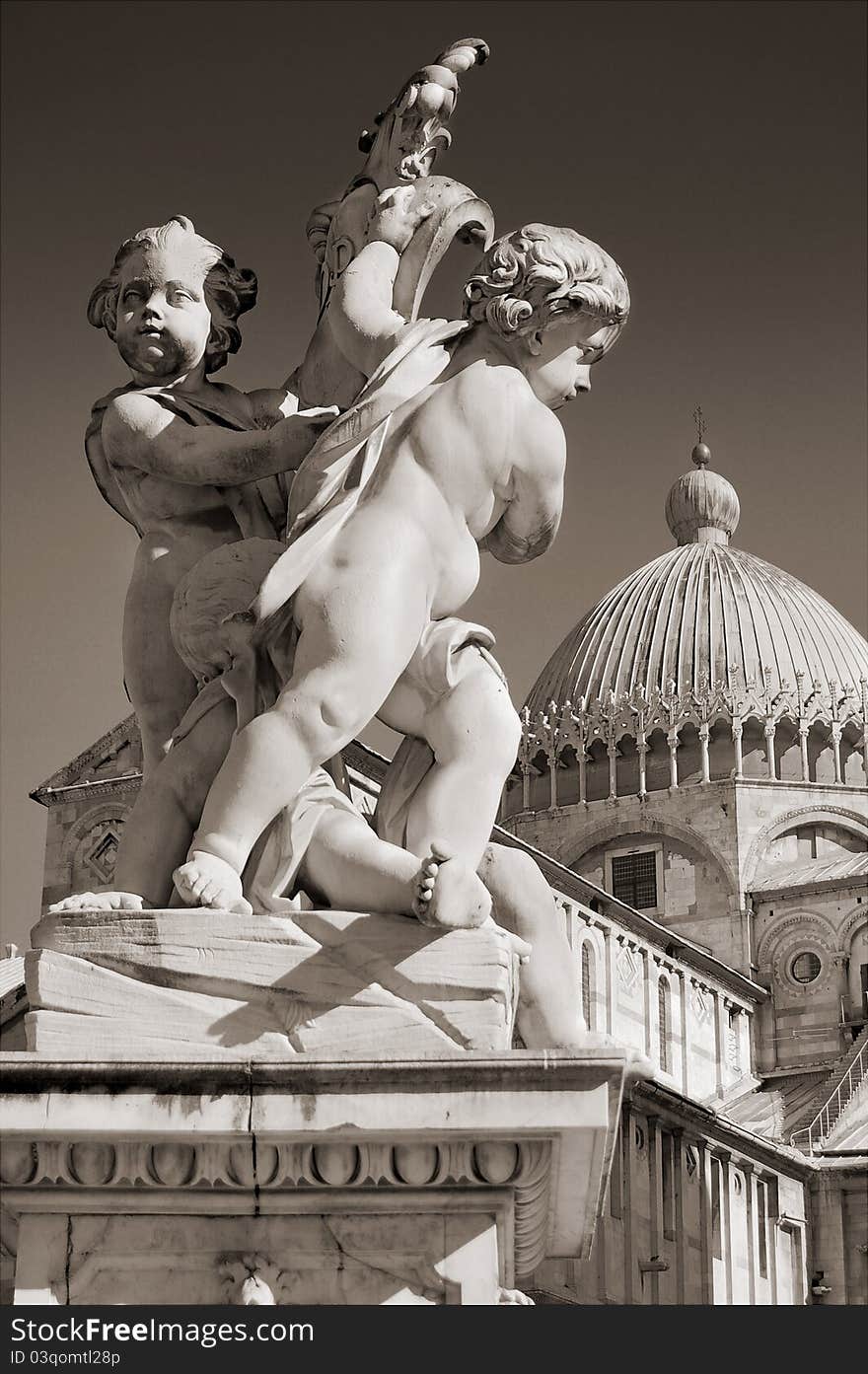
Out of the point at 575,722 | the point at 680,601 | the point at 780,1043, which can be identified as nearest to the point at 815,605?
the point at 680,601

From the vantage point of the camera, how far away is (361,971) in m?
4.70

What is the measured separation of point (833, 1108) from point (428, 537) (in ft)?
122

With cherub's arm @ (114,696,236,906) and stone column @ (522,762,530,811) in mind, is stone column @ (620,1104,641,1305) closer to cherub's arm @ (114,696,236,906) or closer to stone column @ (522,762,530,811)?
stone column @ (522,762,530,811)

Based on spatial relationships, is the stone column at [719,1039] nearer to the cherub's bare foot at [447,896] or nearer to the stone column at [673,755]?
the stone column at [673,755]

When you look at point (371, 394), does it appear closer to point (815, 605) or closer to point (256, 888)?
point (256, 888)

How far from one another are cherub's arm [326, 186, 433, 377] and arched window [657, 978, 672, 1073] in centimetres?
3826

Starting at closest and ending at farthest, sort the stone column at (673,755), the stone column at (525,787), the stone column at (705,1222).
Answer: the stone column at (705,1222)
the stone column at (673,755)
the stone column at (525,787)

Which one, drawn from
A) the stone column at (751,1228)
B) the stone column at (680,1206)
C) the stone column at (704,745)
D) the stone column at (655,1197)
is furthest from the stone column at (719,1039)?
the stone column at (655,1197)

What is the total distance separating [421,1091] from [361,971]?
0.33m

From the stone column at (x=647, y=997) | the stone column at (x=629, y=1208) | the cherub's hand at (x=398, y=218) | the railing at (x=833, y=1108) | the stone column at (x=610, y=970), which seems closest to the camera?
the cherub's hand at (x=398, y=218)

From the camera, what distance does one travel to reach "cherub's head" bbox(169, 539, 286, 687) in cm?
519

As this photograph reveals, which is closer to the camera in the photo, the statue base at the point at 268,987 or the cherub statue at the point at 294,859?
the statue base at the point at 268,987

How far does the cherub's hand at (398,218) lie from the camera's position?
5864 mm

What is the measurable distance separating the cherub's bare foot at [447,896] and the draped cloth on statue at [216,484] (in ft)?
3.92
